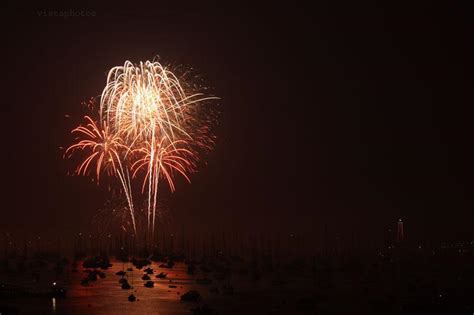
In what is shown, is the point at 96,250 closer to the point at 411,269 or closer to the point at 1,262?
the point at 1,262

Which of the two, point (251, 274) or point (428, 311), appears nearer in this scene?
point (428, 311)

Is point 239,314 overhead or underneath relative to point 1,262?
underneath

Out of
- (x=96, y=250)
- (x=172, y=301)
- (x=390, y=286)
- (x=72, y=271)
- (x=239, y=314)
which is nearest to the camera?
(x=239, y=314)

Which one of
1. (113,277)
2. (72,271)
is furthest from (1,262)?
(113,277)

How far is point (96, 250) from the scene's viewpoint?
274 feet

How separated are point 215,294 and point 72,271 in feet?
59.4

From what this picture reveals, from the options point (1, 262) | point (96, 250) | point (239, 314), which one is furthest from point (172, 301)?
point (96, 250)

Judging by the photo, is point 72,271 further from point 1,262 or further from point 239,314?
point 239,314

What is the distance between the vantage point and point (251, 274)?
2306 inches

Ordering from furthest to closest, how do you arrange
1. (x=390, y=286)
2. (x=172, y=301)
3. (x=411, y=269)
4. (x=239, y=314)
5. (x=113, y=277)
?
1. (x=411, y=269)
2. (x=113, y=277)
3. (x=390, y=286)
4. (x=172, y=301)
5. (x=239, y=314)

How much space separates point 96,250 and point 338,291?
4234cm

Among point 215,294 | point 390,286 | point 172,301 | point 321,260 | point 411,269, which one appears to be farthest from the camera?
point 321,260

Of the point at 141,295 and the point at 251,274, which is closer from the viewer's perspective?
the point at 141,295

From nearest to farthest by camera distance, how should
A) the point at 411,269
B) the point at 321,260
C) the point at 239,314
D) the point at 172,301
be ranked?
the point at 239,314 < the point at 172,301 < the point at 411,269 < the point at 321,260
